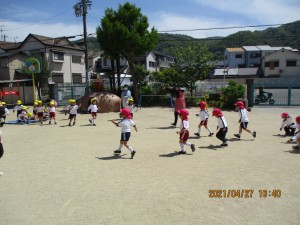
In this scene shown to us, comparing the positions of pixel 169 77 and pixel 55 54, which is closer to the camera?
pixel 169 77

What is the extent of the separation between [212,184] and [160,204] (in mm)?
1378

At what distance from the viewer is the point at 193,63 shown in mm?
22266

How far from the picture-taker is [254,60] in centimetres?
6284

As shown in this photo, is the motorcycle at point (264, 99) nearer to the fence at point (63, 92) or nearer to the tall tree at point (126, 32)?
the tall tree at point (126, 32)

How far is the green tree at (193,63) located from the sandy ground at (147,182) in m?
12.7

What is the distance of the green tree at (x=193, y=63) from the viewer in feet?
72.7

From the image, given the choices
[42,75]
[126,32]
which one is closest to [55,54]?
[42,75]

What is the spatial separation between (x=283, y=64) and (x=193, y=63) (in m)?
36.9

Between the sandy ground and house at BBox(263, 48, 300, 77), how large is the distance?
47.0m

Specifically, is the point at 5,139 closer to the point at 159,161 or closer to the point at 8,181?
the point at 8,181

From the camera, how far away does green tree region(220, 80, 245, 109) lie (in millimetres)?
19344

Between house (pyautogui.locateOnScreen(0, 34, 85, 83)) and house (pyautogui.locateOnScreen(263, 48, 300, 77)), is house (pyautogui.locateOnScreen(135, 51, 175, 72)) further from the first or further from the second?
house (pyautogui.locateOnScreen(263, 48, 300, 77))

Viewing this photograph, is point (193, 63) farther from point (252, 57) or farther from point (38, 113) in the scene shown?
point (252, 57)

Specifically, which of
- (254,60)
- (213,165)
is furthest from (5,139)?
(254,60)
